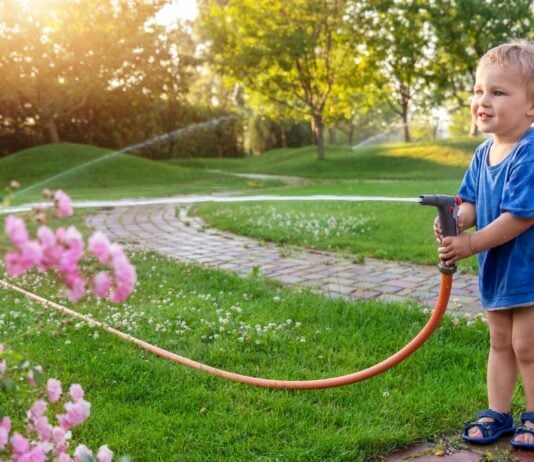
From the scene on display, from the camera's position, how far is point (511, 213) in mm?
2193

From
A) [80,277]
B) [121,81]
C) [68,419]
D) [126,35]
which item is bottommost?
[68,419]

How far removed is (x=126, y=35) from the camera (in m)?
24.1

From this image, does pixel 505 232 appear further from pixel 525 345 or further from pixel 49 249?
pixel 49 249

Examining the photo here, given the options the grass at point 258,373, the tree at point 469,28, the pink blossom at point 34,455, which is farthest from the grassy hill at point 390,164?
the pink blossom at point 34,455

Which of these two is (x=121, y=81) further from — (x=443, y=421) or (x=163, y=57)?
(x=443, y=421)

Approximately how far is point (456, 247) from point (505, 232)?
194 mm

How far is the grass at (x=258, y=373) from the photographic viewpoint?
2.35 metres

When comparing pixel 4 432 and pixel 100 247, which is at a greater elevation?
pixel 100 247

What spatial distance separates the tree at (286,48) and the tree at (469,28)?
3542 millimetres

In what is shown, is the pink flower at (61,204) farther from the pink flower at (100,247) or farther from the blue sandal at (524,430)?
the blue sandal at (524,430)

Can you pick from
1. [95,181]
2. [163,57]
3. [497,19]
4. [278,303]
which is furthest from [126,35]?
[278,303]

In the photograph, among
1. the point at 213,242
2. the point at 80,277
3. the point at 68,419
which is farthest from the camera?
the point at 213,242

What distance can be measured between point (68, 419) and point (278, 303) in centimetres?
273

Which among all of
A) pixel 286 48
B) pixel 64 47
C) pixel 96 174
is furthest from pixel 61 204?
pixel 64 47
